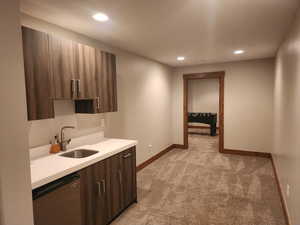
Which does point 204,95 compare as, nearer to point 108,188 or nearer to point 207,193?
point 207,193

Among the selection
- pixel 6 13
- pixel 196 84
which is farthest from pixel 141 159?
pixel 196 84

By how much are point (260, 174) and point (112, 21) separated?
372cm

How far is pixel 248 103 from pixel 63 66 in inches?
172

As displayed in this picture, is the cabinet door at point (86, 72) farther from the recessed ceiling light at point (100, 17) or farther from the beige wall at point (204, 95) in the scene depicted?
the beige wall at point (204, 95)

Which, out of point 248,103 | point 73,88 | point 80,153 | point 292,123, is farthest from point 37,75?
point 248,103

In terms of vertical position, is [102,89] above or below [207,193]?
above

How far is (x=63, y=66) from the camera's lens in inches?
80.2

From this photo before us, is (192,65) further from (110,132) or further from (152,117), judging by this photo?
(110,132)

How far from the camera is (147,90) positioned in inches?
169

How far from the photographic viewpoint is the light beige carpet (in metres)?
2.40

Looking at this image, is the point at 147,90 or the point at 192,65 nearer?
the point at 147,90

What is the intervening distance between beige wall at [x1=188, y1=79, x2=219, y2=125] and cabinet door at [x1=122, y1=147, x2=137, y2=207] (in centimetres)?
656

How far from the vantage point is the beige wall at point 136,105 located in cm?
239

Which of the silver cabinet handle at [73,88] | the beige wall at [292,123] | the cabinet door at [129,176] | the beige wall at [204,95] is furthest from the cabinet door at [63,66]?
the beige wall at [204,95]
